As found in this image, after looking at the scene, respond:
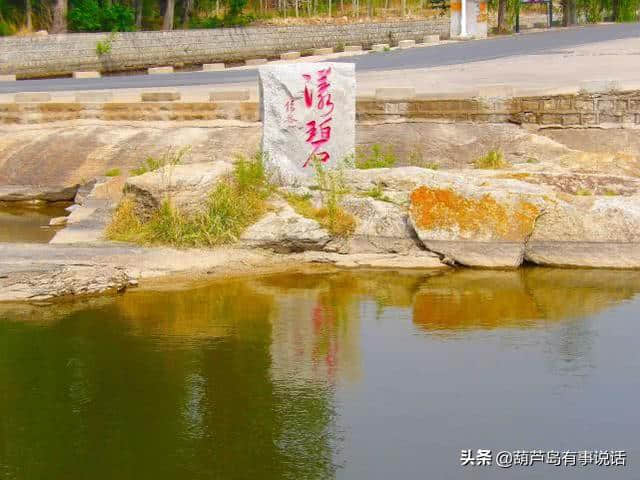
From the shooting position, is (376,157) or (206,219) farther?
(376,157)

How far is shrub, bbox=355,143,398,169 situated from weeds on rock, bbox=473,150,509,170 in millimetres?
1547

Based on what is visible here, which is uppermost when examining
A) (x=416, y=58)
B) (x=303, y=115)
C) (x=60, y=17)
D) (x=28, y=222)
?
(x=60, y=17)

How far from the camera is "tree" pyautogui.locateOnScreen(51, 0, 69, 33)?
130ft

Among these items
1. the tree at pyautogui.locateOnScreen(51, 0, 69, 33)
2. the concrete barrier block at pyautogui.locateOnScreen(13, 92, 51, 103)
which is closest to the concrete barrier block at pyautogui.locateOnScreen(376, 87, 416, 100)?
the concrete barrier block at pyautogui.locateOnScreen(13, 92, 51, 103)

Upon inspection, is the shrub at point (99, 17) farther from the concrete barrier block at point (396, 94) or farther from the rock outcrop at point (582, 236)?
the rock outcrop at point (582, 236)

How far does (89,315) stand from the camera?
1237 cm

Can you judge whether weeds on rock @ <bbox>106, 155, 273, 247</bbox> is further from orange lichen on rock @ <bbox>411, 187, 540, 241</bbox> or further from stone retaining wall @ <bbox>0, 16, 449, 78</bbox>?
stone retaining wall @ <bbox>0, 16, 449, 78</bbox>

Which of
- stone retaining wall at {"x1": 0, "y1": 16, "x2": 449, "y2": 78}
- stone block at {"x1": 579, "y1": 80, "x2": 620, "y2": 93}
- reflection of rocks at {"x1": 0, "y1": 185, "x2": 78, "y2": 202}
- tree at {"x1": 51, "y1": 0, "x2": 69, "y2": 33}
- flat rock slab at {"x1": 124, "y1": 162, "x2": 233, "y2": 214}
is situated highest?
tree at {"x1": 51, "y1": 0, "x2": 69, "y2": 33}

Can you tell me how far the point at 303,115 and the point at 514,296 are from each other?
489 cm

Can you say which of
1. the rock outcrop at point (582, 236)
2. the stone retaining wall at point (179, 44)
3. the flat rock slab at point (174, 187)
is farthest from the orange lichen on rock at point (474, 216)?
the stone retaining wall at point (179, 44)

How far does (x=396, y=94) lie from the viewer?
69.3ft

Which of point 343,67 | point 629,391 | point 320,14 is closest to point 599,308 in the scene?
point 629,391

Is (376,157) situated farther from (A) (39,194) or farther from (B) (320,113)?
(A) (39,194)

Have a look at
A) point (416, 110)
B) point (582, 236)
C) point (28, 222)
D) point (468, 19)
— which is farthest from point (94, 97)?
point (468, 19)
